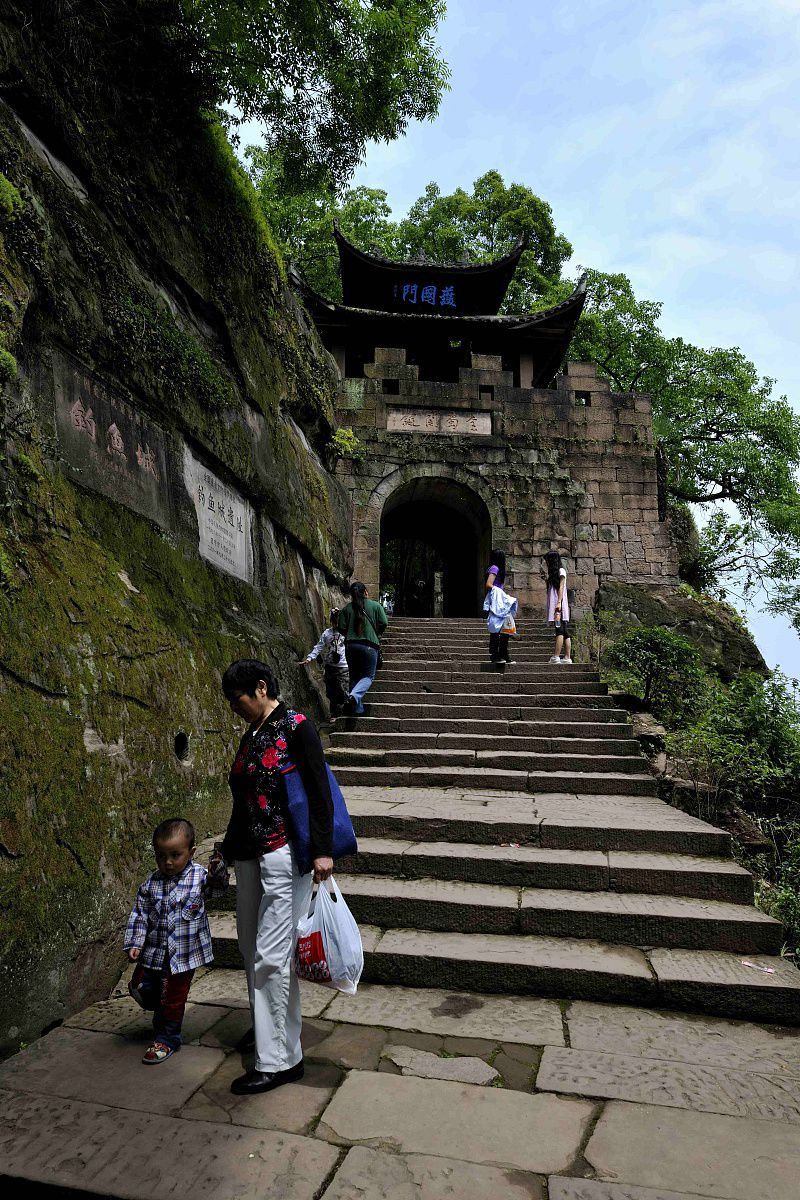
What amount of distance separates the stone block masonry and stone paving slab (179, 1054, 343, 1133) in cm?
1020

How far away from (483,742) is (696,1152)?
435 cm

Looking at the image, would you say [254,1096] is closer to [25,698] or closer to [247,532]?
[25,698]

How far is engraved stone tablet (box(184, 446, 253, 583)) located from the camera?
5.09 m

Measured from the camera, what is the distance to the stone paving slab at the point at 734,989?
2807 millimetres

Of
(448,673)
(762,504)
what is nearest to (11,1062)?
(448,673)

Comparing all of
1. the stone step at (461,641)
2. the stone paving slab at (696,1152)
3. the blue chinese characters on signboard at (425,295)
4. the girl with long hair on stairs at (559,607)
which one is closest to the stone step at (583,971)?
the stone paving slab at (696,1152)

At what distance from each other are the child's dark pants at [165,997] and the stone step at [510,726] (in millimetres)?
3973

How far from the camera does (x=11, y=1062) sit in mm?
2391

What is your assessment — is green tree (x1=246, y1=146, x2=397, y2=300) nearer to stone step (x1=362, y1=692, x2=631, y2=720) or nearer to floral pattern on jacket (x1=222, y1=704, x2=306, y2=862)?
stone step (x1=362, y1=692, x2=631, y2=720)

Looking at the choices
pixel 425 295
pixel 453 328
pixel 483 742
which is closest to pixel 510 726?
pixel 483 742

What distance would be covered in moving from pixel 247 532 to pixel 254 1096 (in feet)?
14.5

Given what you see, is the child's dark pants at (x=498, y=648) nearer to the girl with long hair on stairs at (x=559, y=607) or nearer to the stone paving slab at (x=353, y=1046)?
the girl with long hair on stairs at (x=559, y=607)

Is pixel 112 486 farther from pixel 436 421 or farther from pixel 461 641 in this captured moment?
pixel 436 421

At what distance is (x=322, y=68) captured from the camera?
21.7ft
